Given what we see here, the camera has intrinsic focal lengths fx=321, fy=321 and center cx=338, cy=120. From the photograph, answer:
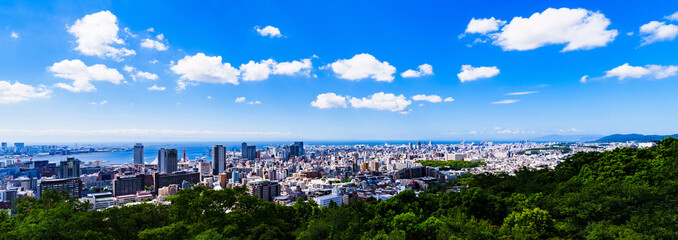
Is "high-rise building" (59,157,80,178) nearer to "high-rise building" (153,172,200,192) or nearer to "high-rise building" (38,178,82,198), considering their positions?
"high-rise building" (38,178,82,198)

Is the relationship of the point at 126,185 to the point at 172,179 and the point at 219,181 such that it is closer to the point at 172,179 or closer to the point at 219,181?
the point at 172,179

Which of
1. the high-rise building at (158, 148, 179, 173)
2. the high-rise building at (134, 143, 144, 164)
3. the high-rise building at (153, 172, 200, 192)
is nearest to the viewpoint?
the high-rise building at (153, 172, 200, 192)

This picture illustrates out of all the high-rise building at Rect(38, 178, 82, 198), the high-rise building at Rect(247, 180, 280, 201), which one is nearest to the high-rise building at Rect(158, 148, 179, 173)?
the high-rise building at Rect(38, 178, 82, 198)

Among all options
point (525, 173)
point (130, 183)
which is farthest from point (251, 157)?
point (525, 173)

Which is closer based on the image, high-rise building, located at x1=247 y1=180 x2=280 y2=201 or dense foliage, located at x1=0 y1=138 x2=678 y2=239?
dense foliage, located at x1=0 y1=138 x2=678 y2=239

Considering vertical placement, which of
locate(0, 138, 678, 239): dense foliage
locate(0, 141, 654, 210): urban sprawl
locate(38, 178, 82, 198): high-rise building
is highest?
locate(0, 138, 678, 239): dense foliage

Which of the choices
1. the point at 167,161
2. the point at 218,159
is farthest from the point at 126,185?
the point at 218,159

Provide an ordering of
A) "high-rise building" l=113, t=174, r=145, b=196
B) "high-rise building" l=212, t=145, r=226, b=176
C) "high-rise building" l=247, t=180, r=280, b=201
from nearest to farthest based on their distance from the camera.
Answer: "high-rise building" l=247, t=180, r=280, b=201 → "high-rise building" l=113, t=174, r=145, b=196 → "high-rise building" l=212, t=145, r=226, b=176

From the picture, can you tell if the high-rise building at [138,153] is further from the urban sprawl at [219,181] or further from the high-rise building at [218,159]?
the high-rise building at [218,159]
